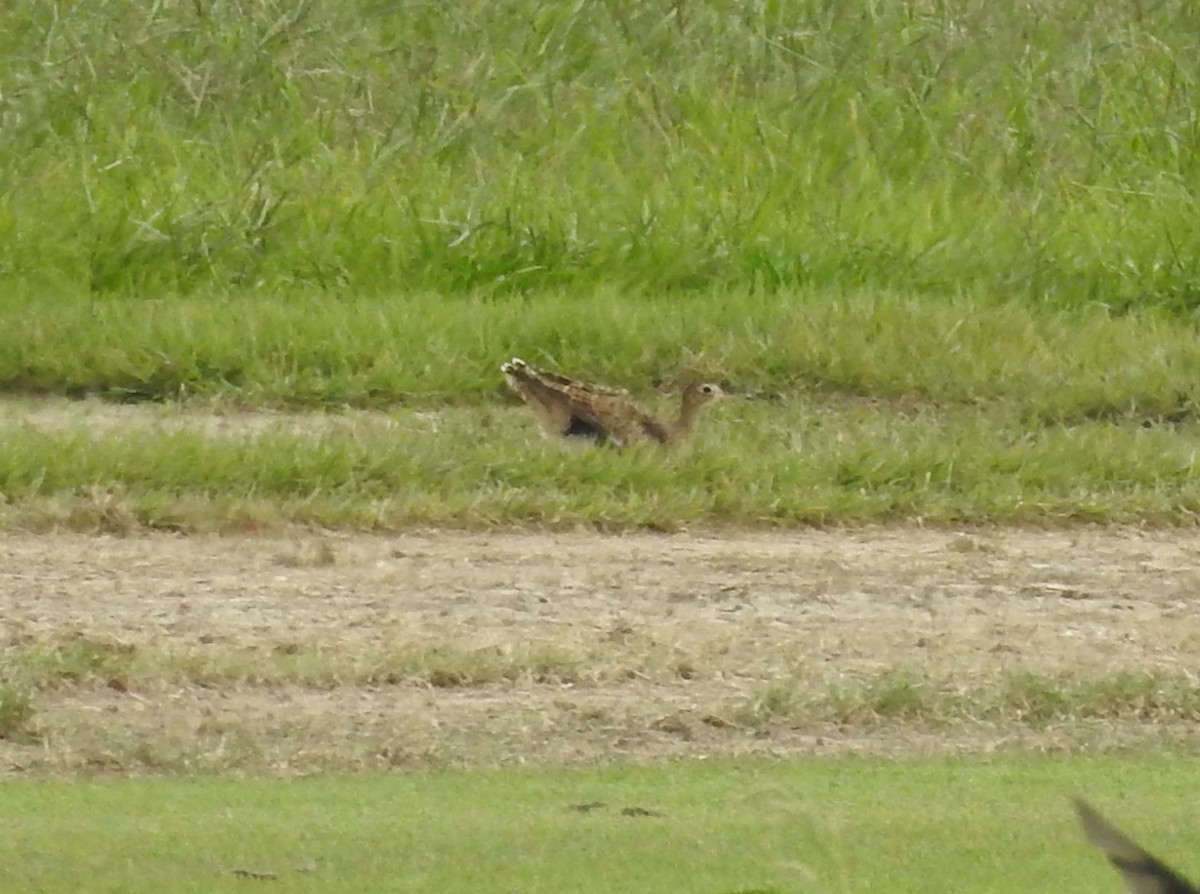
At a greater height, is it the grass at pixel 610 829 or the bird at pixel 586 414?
the grass at pixel 610 829

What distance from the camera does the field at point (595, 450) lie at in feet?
14.2

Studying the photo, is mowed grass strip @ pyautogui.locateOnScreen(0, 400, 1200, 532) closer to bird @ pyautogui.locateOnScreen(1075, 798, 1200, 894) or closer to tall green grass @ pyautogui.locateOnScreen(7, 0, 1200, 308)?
tall green grass @ pyautogui.locateOnScreen(7, 0, 1200, 308)

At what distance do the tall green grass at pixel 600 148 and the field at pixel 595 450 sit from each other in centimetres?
3

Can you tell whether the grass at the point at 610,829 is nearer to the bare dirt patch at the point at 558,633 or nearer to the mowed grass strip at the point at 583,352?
the bare dirt patch at the point at 558,633

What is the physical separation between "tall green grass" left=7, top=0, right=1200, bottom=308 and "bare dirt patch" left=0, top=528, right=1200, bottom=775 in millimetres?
2813

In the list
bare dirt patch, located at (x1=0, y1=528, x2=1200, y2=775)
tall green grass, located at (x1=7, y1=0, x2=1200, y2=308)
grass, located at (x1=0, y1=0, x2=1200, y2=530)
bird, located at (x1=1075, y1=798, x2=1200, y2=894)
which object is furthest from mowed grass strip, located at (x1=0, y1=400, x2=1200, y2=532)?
bird, located at (x1=1075, y1=798, x2=1200, y2=894)

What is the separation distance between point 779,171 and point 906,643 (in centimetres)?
504

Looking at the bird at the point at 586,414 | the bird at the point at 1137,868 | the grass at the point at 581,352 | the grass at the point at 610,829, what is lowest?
the grass at the point at 581,352

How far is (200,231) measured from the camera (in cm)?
994

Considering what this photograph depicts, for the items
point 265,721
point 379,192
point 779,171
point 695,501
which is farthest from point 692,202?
point 265,721

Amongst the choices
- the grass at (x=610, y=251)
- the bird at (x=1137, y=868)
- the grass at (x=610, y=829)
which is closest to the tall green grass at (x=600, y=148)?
the grass at (x=610, y=251)

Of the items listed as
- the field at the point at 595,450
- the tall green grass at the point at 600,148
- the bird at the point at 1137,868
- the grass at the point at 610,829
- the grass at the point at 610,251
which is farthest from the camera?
the tall green grass at the point at 600,148

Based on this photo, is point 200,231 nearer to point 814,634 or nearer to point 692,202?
point 692,202

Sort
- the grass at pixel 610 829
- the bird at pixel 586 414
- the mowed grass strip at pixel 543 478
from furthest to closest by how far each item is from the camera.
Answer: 1. the bird at pixel 586 414
2. the mowed grass strip at pixel 543 478
3. the grass at pixel 610 829
